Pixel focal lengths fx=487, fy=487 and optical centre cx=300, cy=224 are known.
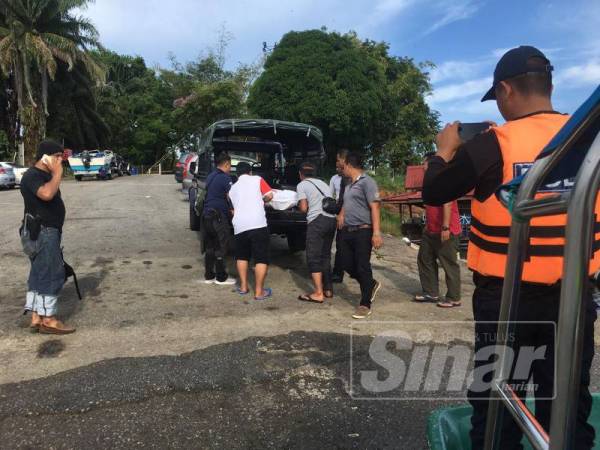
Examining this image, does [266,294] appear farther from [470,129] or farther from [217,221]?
[470,129]

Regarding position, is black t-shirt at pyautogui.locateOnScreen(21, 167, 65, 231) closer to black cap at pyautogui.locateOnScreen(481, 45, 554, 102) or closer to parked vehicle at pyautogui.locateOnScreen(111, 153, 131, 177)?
black cap at pyautogui.locateOnScreen(481, 45, 554, 102)

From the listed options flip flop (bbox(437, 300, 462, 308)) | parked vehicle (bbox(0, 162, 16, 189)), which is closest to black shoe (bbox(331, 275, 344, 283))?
flip flop (bbox(437, 300, 462, 308))

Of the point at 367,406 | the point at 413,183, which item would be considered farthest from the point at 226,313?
the point at 413,183

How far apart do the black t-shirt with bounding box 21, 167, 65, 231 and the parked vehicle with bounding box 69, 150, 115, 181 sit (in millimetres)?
23372

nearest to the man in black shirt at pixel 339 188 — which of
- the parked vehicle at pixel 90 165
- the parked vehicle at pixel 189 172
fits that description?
the parked vehicle at pixel 189 172

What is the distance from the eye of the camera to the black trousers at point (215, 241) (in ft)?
20.1

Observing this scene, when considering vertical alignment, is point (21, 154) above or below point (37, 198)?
above

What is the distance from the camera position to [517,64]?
73.6 inches

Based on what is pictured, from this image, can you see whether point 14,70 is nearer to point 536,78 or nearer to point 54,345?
point 54,345

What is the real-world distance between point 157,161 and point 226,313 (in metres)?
44.0

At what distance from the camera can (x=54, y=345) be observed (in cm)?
415

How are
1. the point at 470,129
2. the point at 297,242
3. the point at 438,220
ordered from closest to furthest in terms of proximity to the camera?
the point at 470,129 < the point at 438,220 < the point at 297,242

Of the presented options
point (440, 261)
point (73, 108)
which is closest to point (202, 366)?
point (440, 261)

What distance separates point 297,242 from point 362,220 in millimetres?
3204
